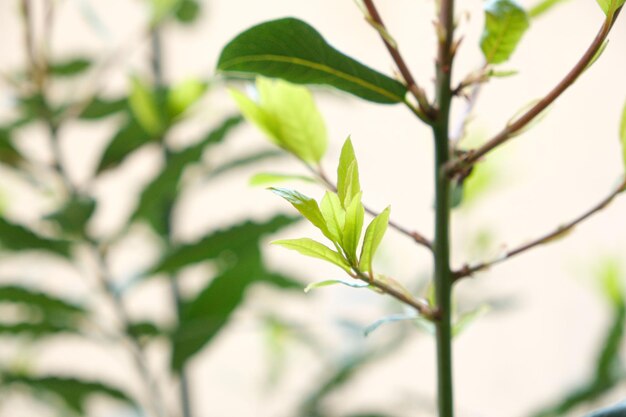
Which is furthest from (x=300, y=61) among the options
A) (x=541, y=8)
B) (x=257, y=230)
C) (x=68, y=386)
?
(x=68, y=386)

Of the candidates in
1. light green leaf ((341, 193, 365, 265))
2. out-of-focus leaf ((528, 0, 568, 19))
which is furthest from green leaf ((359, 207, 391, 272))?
out-of-focus leaf ((528, 0, 568, 19))

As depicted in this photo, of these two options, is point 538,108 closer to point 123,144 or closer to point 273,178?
point 273,178

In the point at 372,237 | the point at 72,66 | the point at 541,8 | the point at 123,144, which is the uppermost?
the point at 72,66

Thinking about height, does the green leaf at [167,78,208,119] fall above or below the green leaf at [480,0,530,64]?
above

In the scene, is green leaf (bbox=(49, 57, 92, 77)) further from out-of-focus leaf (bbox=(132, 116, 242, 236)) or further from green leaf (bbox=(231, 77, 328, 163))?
green leaf (bbox=(231, 77, 328, 163))

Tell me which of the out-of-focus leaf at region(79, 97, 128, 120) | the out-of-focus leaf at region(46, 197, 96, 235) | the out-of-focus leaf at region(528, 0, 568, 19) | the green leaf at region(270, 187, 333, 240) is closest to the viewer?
the green leaf at region(270, 187, 333, 240)

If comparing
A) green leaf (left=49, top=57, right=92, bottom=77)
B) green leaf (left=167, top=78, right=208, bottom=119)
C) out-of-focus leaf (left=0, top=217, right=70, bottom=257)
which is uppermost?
green leaf (left=49, top=57, right=92, bottom=77)

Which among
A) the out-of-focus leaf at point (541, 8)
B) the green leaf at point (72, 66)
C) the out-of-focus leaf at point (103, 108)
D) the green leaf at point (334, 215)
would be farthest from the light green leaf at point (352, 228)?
the green leaf at point (72, 66)
